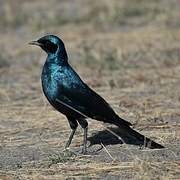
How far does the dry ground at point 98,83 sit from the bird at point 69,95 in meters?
0.28

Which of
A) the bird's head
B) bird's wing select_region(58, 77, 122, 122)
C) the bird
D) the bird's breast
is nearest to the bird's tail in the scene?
the bird

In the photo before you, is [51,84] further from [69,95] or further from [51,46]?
[51,46]

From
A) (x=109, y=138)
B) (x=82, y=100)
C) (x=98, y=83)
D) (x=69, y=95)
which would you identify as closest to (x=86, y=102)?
(x=82, y=100)

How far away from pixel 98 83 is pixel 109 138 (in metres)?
3.30

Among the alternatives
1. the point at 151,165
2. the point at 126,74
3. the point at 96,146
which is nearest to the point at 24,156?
the point at 96,146

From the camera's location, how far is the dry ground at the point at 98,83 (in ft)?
22.4

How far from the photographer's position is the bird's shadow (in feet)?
25.6

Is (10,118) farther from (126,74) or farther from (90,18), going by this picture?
(90,18)

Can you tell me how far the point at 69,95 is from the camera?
287 inches

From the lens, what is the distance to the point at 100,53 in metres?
13.4

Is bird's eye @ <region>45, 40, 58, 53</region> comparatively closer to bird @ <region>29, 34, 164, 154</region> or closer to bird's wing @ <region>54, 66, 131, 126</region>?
bird @ <region>29, 34, 164, 154</region>

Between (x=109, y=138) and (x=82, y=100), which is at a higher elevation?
(x=82, y=100)

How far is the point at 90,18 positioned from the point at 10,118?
28.2ft

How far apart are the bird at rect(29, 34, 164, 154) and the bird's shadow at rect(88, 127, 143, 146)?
0.29 meters
